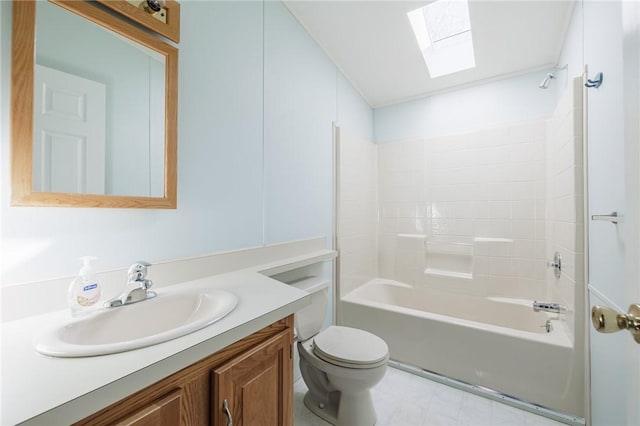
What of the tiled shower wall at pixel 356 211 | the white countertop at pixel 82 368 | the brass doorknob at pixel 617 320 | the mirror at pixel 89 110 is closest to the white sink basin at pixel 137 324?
the white countertop at pixel 82 368

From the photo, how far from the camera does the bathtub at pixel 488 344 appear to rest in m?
1.56

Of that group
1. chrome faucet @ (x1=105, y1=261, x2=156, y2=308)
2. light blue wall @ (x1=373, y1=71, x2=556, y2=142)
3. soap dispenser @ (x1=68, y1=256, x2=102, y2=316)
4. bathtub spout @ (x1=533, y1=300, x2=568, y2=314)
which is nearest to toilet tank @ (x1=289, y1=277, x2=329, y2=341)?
chrome faucet @ (x1=105, y1=261, x2=156, y2=308)

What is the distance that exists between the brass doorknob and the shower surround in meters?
1.34

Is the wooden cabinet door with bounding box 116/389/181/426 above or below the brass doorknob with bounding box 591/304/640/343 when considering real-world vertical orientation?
below

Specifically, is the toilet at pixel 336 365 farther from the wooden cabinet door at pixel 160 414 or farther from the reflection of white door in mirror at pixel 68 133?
the reflection of white door in mirror at pixel 68 133

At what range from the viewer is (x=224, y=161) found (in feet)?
4.34

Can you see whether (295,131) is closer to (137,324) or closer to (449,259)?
(137,324)

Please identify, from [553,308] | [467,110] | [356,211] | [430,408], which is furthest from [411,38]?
[430,408]

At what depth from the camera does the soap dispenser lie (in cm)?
77

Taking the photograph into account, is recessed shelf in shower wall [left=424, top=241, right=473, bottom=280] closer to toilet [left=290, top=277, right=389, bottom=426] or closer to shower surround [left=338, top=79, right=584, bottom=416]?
shower surround [left=338, top=79, right=584, bottom=416]

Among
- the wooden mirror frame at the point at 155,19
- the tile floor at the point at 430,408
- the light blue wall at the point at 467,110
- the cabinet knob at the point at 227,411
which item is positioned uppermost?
the light blue wall at the point at 467,110

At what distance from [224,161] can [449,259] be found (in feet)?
7.46

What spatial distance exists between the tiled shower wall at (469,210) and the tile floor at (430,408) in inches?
37.8

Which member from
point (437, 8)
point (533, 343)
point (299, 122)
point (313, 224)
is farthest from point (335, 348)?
point (437, 8)
